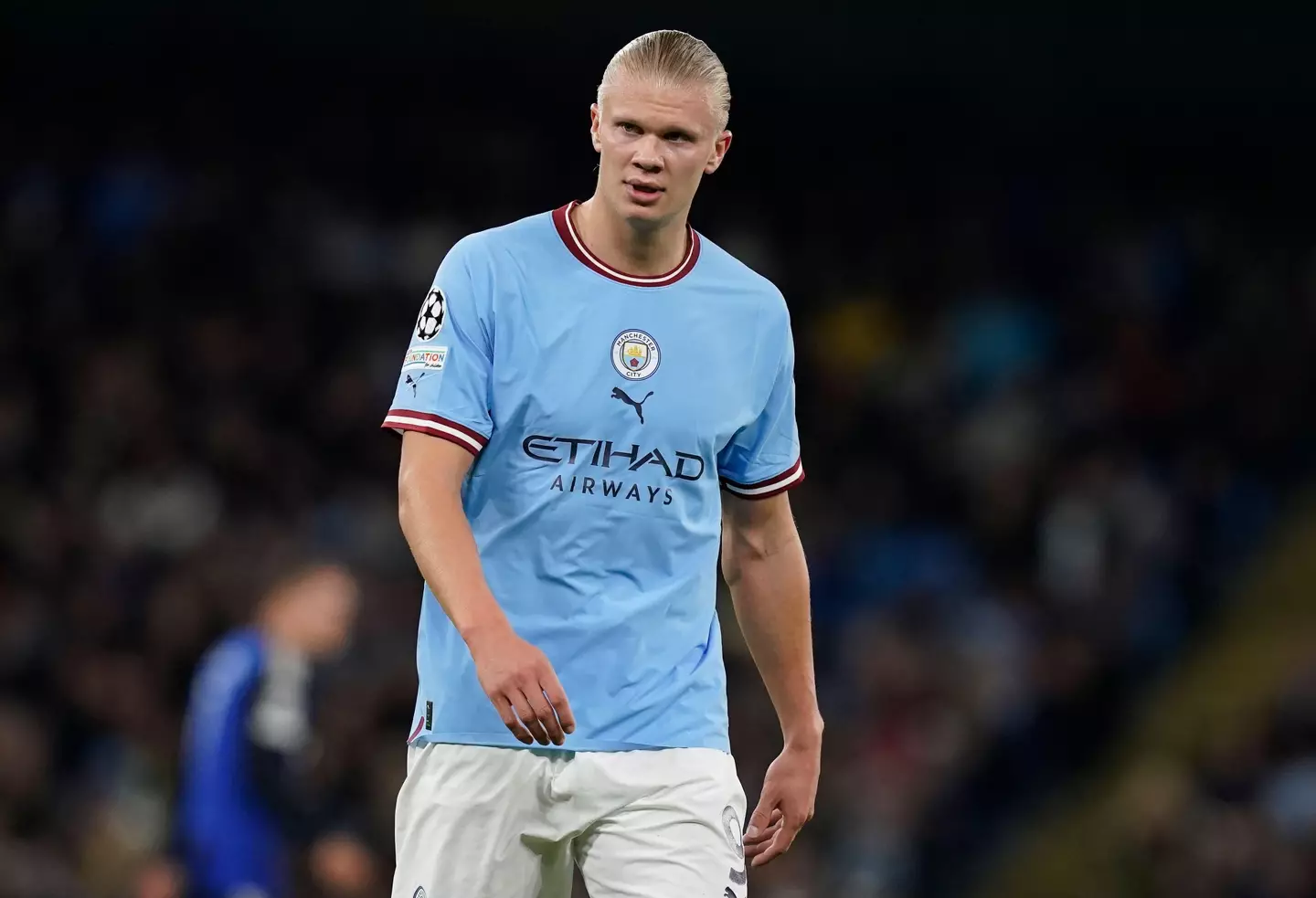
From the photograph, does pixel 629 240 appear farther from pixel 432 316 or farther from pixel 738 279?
pixel 432 316

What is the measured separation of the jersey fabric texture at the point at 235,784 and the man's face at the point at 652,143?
390cm

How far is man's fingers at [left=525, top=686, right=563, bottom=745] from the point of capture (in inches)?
126

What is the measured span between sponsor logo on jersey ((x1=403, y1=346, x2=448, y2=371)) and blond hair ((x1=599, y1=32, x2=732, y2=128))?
60 cm

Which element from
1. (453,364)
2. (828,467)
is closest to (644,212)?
(453,364)

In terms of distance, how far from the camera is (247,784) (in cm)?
711

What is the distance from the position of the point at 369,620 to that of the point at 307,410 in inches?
65.6

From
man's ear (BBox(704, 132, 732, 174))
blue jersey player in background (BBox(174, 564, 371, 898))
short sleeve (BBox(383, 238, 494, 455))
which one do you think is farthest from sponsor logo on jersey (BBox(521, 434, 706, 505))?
blue jersey player in background (BBox(174, 564, 371, 898))

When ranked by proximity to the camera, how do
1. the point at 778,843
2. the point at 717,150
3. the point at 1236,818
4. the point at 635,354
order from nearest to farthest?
the point at 635,354
the point at 717,150
the point at 778,843
the point at 1236,818

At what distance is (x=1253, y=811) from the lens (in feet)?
30.3

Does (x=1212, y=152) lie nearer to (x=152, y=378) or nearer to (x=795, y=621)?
(x=152, y=378)

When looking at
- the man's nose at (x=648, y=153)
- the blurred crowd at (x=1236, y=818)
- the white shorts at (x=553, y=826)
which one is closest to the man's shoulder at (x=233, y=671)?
the white shorts at (x=553, y=826)

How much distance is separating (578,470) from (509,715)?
58cm

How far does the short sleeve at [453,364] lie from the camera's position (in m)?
3.57

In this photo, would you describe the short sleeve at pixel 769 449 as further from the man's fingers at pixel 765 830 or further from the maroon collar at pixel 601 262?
the man's fingers at pixel 765 830
